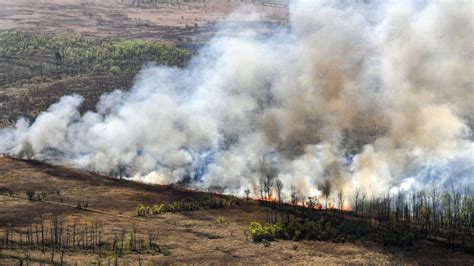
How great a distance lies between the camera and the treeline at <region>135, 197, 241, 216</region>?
204 feet

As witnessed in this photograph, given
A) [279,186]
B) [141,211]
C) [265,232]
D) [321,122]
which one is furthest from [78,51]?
[265,232]

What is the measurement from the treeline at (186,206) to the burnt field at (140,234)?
37cm

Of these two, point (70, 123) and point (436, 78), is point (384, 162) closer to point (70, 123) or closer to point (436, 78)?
point (436, 78)

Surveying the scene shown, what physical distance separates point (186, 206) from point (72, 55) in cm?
9470

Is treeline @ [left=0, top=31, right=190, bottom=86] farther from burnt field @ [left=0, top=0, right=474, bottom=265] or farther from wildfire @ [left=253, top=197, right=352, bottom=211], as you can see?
wildfire @ [left=253, top=197, right=352, bottom=211]

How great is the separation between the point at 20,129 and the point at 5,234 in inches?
1498

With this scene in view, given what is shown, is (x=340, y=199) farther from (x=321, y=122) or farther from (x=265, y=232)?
(x=321, y=122)

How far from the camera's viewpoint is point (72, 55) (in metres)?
149

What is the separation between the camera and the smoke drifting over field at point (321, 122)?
72.5 m

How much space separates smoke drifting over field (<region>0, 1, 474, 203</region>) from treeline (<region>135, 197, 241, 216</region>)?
18.9 feet

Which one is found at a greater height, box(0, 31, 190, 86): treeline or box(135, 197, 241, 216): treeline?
box(0, 31, 190, 86): treeline

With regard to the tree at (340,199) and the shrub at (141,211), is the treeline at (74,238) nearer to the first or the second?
the shrub at (141,211)

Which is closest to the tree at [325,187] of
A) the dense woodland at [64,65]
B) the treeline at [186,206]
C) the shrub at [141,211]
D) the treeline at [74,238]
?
the treeline at [186,206]

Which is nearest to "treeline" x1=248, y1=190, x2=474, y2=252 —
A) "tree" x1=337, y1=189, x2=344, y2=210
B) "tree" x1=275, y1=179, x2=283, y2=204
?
"tree" x1=337, y1=189, x2=344, y2=210
